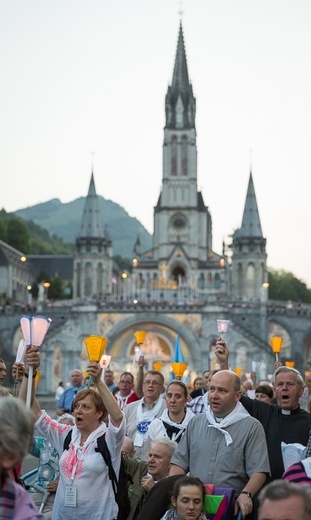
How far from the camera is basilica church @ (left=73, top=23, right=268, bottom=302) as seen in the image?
81250 mm

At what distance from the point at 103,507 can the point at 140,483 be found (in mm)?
1001

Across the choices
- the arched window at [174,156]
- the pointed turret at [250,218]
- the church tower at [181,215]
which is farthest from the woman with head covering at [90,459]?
the arched window at [174,156]

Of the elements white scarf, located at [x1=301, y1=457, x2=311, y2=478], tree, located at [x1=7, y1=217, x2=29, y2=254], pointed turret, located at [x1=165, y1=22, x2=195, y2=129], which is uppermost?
pointed turret, located at [x1=165, y1=22, x2=195, y2=129]

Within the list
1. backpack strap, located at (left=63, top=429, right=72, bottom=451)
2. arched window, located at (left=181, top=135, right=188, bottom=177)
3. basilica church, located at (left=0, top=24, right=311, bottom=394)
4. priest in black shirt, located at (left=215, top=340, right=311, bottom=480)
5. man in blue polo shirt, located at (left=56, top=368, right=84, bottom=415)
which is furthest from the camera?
arched window, located at (left=181, top=135, right=188, bottom=177)

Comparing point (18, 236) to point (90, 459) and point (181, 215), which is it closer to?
point (181, 215)

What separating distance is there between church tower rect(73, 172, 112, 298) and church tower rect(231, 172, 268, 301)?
1109 cm

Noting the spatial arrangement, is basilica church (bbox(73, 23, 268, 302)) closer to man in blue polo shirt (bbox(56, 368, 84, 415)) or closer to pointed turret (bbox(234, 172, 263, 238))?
pointed turret (bbox(234, 172, 263, 238))

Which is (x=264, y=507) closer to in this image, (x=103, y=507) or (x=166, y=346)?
(x=103, y=507)

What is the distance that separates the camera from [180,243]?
279ft

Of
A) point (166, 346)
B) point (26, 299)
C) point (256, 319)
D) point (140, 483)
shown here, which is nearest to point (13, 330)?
point (166, 346)

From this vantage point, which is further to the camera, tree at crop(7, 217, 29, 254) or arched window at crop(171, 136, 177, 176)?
tree at crop(7, 217, 29, 254)

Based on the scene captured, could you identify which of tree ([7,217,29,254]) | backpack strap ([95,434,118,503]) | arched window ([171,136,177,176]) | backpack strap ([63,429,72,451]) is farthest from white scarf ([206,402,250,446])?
tree ([7,217,29,254])

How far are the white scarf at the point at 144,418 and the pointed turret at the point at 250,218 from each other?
71.5 meters

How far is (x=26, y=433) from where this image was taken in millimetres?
4125
